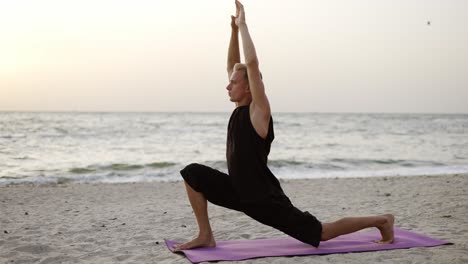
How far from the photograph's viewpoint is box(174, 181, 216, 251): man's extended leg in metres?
3.96

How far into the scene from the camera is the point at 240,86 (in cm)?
370

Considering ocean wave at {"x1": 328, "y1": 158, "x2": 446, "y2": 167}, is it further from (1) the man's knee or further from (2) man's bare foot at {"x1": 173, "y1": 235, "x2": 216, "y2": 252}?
(1) the man's knee

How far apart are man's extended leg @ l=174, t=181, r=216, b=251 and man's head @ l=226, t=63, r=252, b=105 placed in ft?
2.71

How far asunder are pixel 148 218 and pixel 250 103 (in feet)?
10.3

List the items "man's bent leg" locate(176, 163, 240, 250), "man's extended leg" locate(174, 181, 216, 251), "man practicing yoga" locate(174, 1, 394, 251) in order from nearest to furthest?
"man practicing yoga" locate(174, 1, 394, 251) → "man's bent leg" locate(176, 163, 240, 250) → "man's extended leg" locate(174, 181, 216, 251)

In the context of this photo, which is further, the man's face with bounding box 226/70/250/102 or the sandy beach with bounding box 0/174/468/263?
the sandy beach with bounding box 0/174/468/263

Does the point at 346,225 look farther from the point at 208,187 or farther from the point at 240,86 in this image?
the point at 240,86

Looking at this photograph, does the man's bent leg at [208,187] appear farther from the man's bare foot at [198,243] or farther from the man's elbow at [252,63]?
the man's elbow at [252,63]

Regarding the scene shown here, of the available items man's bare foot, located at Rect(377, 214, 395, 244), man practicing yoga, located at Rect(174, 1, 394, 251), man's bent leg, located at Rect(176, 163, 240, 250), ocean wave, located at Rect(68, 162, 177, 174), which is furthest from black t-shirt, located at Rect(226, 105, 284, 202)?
ocean wave, located at Rect(68, 162, 177, 174)

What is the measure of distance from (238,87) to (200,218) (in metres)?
1.14

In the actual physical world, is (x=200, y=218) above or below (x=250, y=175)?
below

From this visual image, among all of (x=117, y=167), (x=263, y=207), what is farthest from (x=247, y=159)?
(x=117, y=167)

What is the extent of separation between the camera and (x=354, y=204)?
735cm

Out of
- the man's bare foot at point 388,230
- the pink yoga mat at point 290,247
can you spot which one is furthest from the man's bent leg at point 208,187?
the man's bare foot at point 388,230
